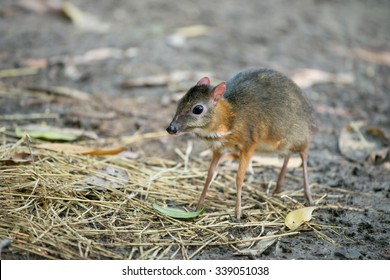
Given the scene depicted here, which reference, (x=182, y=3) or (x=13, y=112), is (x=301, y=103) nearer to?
(x=13, y=112)

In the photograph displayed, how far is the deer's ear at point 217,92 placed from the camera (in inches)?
155

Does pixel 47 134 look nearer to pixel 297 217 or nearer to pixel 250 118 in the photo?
pixel 250 118

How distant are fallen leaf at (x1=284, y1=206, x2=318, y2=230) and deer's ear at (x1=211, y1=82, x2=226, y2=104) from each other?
979mm

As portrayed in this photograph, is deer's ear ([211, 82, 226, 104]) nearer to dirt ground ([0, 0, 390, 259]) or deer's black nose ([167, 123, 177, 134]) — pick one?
deer's black nose ([167, 123, 177, 134])

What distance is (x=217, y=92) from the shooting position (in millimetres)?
3969

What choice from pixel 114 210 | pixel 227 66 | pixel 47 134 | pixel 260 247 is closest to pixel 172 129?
pixel 114 210

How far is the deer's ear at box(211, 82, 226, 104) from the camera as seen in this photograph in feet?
13.0

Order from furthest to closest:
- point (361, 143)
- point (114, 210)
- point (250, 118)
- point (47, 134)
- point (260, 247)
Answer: point (361, 143)
point (47, 134)
point (250, 118)
point (114, 210)
point (260, 247)

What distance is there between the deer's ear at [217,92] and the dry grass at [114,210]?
0.81 metres

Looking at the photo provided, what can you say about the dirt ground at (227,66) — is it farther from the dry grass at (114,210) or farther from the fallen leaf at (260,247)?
the dry grass at (114,210)

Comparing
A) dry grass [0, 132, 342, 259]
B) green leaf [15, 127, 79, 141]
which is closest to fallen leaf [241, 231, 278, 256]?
dry grass [0, 132, 342, 259]

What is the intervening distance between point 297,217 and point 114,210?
1294mm

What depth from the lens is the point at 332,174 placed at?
492 centimetres
